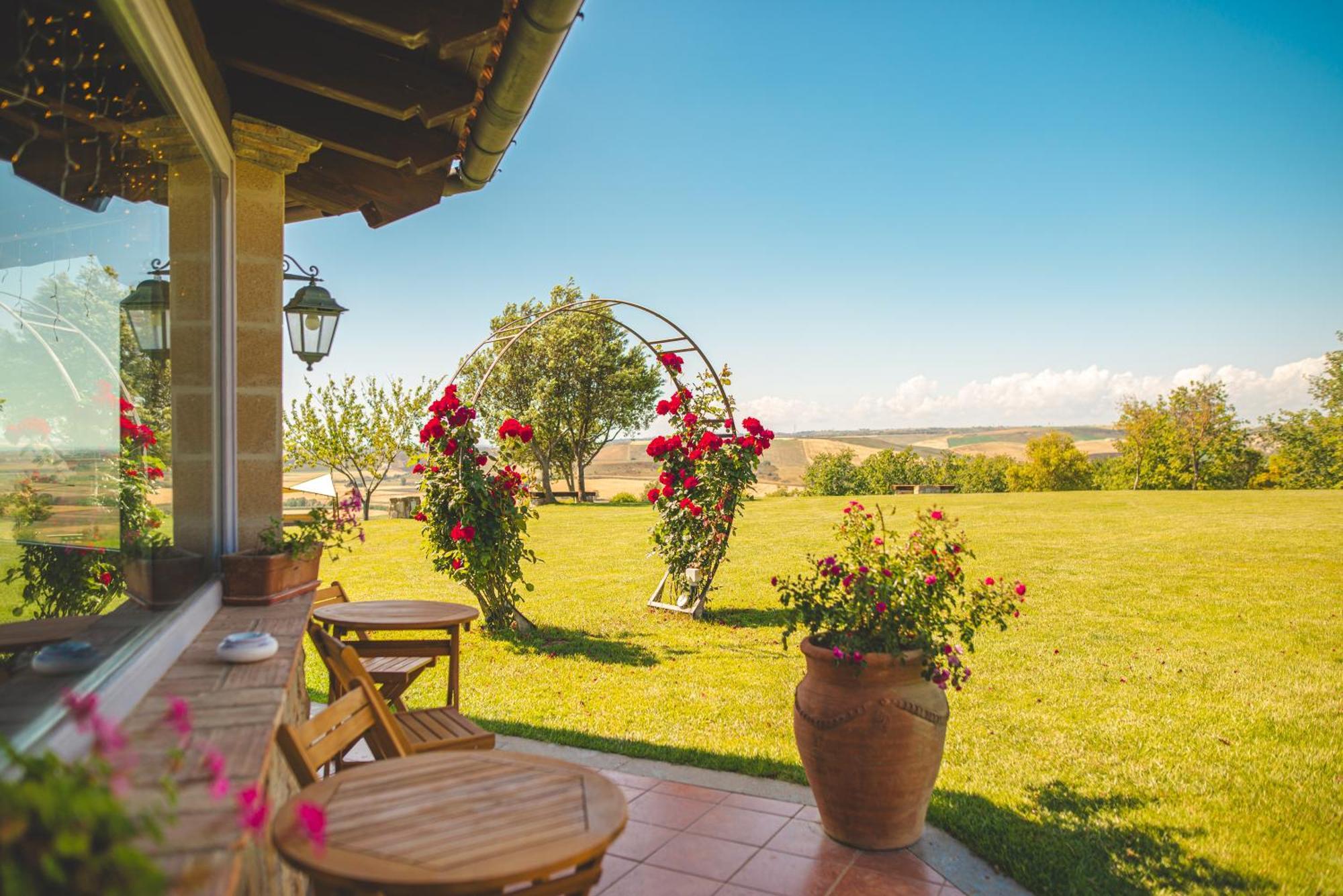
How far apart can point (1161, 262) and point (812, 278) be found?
1085 cm

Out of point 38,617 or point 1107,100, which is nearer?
point 38,617

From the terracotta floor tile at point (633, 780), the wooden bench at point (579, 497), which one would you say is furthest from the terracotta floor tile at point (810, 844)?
the wooden bench at point (579, 497)

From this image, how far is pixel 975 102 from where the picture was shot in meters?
15.3

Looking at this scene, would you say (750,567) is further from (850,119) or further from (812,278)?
(812,278)

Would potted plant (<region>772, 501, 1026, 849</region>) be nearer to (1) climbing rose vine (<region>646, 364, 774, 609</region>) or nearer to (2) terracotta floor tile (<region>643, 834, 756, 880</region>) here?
(2) terracotta floor tile (<region>643, 834, 756, 880</region>)

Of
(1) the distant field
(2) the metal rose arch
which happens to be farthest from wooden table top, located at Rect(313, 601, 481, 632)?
(1) the distant field

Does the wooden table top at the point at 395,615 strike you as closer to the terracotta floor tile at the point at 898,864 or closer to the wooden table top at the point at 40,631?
the wooden table top at the point at 40,631

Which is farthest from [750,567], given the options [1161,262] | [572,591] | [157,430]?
[1161,262]

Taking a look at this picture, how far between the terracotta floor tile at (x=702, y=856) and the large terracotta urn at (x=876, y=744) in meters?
0.43

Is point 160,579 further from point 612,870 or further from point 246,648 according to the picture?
point 612,870

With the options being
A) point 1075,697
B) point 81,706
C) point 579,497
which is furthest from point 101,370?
point 579,497

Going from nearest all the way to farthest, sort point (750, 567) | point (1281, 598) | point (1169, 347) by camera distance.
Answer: point (1281, 598) < point (750, 567) < point (1169, 347)

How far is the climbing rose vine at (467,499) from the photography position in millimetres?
6773

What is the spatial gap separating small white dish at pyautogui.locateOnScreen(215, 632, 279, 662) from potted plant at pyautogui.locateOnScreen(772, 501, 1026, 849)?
6.53 feet
